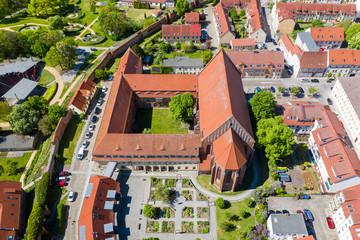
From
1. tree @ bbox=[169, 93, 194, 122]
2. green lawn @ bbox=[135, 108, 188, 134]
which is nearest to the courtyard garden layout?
green lawn @ bbox=[135, 108, 188, 134]

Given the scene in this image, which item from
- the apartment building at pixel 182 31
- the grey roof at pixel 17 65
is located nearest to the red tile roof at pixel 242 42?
the apartment building at pixel 182 31

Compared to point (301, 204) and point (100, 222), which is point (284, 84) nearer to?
point (301, 204)

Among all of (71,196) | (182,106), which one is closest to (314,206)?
(182,106)

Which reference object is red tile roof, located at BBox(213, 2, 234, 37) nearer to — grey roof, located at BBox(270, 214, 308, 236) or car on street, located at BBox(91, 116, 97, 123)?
car on street, located at BBox(91, 116, 97, 123)

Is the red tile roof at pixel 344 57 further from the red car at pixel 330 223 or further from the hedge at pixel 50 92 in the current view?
the hedge at pixel 50 92

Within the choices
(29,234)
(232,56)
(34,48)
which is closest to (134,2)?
(34,48)
